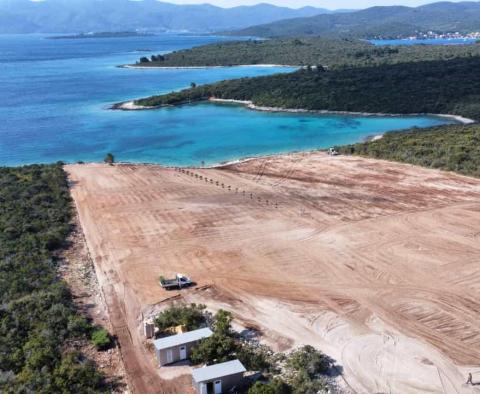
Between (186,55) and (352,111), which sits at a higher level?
(186,55)

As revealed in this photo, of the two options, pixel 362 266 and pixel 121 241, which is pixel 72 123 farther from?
pixel 362 266

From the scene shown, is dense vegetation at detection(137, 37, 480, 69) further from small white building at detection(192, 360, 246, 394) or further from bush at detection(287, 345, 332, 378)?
small white building at detection(192, 360, 246, 394)

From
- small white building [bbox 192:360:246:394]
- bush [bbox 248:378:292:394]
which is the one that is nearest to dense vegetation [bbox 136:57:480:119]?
bush [bbox 248:378:292:394]

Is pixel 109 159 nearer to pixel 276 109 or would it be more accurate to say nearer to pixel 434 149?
pixel 434 149

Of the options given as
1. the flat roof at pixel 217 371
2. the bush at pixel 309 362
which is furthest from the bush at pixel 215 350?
the bush at pixel 309 362

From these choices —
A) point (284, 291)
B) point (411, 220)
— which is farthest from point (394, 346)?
point (411, 220)

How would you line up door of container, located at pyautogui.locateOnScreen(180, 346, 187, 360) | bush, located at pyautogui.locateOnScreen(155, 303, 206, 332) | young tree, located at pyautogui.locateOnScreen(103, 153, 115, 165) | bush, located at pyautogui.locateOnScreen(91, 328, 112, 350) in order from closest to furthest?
door of container, located at pyautogui.locateOnScreen(180, 346, 187, 360), bush, located at pyautogui.locateOnScreen(91, 328, 112, 350), bush, located at pyautogui.locateOnScreen(155, 303, 206, 332), young tree, located at pyautogui.locateOnScreen(103, 153, 115, 165)

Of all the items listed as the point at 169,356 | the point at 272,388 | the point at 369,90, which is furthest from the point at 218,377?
the point at 369,90
